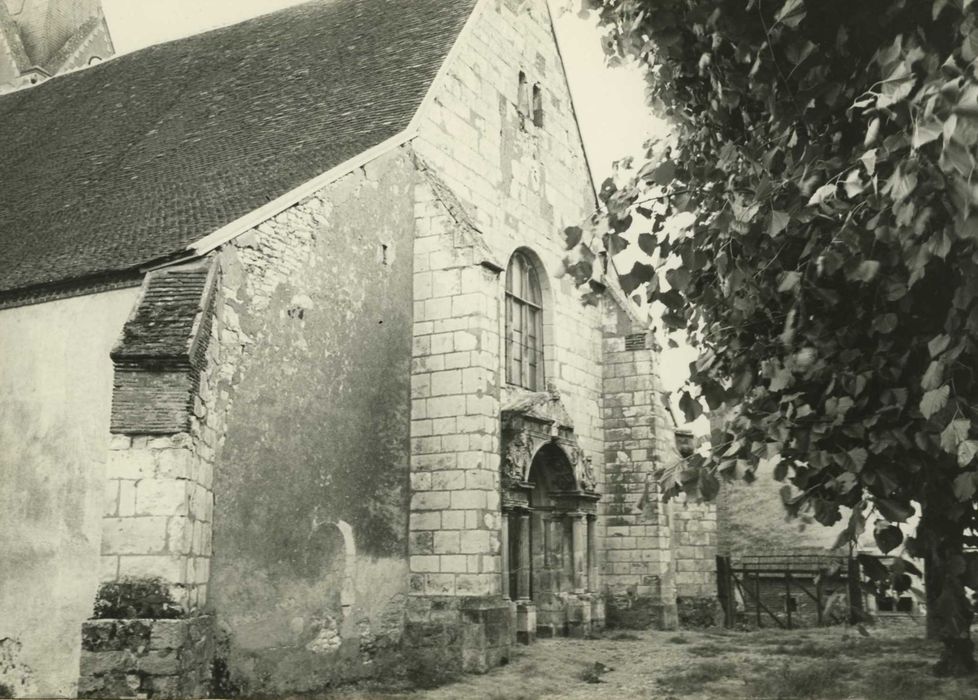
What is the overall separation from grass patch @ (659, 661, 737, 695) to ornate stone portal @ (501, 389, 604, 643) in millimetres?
2686

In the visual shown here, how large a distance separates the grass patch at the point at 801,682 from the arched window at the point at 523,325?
5.54 m

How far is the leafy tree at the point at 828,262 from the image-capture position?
3568 millimetres

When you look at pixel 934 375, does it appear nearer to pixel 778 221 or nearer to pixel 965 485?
pixel 965 485

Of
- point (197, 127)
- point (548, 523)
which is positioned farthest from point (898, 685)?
point (197, 127)

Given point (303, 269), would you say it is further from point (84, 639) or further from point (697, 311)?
point (697, 311)

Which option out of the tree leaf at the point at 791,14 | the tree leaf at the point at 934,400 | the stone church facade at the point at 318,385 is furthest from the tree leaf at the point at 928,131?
the stone church facade at the point at 318,385

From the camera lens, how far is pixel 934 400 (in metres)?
3.41

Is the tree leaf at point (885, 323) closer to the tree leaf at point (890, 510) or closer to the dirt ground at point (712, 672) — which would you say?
the tree leaf at point (890, 510)

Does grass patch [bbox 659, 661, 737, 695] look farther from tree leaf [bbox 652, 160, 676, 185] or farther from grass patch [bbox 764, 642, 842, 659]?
tree leaf [bbox 652, 160, 676, 185]

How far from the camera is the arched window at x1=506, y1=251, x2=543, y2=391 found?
13750 millimetres

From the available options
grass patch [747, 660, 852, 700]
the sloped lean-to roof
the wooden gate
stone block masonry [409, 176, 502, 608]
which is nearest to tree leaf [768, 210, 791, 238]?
grass patch [747, 660, 852, 700]

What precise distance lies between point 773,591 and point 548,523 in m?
7.50

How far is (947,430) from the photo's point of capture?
3.39 metres

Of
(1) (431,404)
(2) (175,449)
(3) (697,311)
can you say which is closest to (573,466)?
(1) (431,404)
